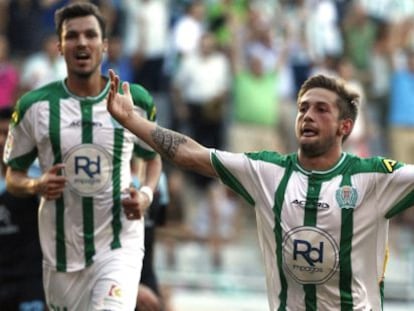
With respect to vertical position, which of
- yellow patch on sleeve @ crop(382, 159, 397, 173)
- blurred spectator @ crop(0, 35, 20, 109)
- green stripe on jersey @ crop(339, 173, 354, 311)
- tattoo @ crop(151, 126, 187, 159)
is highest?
A: blurred spectator @ crop(0, 35, 20, 109)

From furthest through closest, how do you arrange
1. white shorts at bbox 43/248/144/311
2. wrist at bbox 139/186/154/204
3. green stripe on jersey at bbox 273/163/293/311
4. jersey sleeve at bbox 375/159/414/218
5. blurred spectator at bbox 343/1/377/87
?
blurred spectator at bbox 343/1/377/87 → wrist at bbox 139/186/154/204 → white shorts at bbox 43/248/144/311 → green stripe on jersey at bbox 273/163/293/311 → jersey sleeve at bbox 375/159/414/218

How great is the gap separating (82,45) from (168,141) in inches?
60.1

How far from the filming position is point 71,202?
8.85m

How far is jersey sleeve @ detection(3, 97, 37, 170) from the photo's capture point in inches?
351

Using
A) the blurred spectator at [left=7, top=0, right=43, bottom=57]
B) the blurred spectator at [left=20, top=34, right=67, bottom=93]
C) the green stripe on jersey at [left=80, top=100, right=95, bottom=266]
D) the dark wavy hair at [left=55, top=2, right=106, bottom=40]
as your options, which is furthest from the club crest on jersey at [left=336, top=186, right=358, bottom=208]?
the blurred spectator at [left=7, top=0, right=43, bottom=57]

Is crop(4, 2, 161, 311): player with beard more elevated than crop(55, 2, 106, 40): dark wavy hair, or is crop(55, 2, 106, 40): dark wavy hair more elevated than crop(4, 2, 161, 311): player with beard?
crop(55, 2, 106, 40): dark wavy hair

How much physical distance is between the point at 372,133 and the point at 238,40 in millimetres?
2080

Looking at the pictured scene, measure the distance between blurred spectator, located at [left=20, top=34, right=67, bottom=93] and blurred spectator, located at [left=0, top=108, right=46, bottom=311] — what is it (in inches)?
194

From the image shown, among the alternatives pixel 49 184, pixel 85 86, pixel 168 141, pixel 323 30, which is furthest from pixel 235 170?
pixel 323 30

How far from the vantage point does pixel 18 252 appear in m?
10.7

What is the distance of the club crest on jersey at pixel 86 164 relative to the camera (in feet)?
28.8

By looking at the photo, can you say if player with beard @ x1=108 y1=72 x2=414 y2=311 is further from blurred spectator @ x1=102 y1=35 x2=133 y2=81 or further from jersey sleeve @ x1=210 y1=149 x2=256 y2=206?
blurred spectator @ x1=102 y1=35 x2=133 y2=81

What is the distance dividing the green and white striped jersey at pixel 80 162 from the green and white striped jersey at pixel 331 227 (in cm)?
138

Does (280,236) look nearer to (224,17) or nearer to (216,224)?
(216,224)
